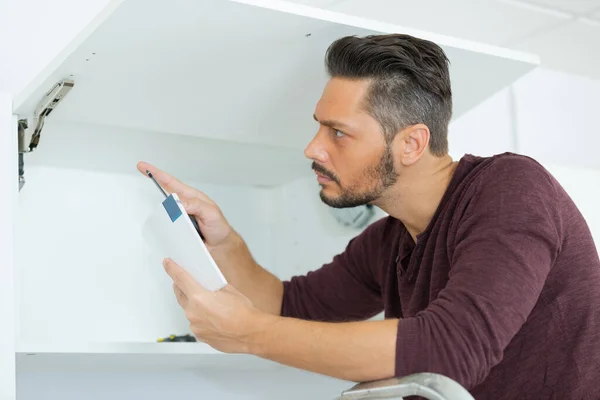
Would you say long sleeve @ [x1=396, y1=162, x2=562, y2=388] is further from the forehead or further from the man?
the forehead

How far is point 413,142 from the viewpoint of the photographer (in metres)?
1.24

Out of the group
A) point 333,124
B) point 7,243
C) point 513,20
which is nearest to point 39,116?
point 7,243

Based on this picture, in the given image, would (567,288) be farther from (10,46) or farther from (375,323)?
(10,46)

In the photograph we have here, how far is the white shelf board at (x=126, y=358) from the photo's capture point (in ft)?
4.08

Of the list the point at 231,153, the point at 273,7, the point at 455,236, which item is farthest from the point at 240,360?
the point at 273,7

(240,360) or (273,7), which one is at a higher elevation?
(273,7)

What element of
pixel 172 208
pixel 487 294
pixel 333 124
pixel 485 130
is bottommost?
pixel 487 294

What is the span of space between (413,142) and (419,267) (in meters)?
0.18

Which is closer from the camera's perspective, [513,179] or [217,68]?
[513,179]

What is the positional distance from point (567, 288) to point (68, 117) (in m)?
0.81

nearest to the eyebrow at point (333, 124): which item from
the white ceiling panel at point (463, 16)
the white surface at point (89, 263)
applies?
the white surface at point (89, 263)

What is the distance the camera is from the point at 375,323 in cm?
97

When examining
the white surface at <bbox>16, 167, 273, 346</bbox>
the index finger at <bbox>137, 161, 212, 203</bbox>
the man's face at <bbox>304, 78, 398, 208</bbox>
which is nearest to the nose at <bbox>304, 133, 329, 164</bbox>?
the man's face at <bbox>304, 78, 398, 208</bbox>

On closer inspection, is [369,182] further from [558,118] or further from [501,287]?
[558,118]
